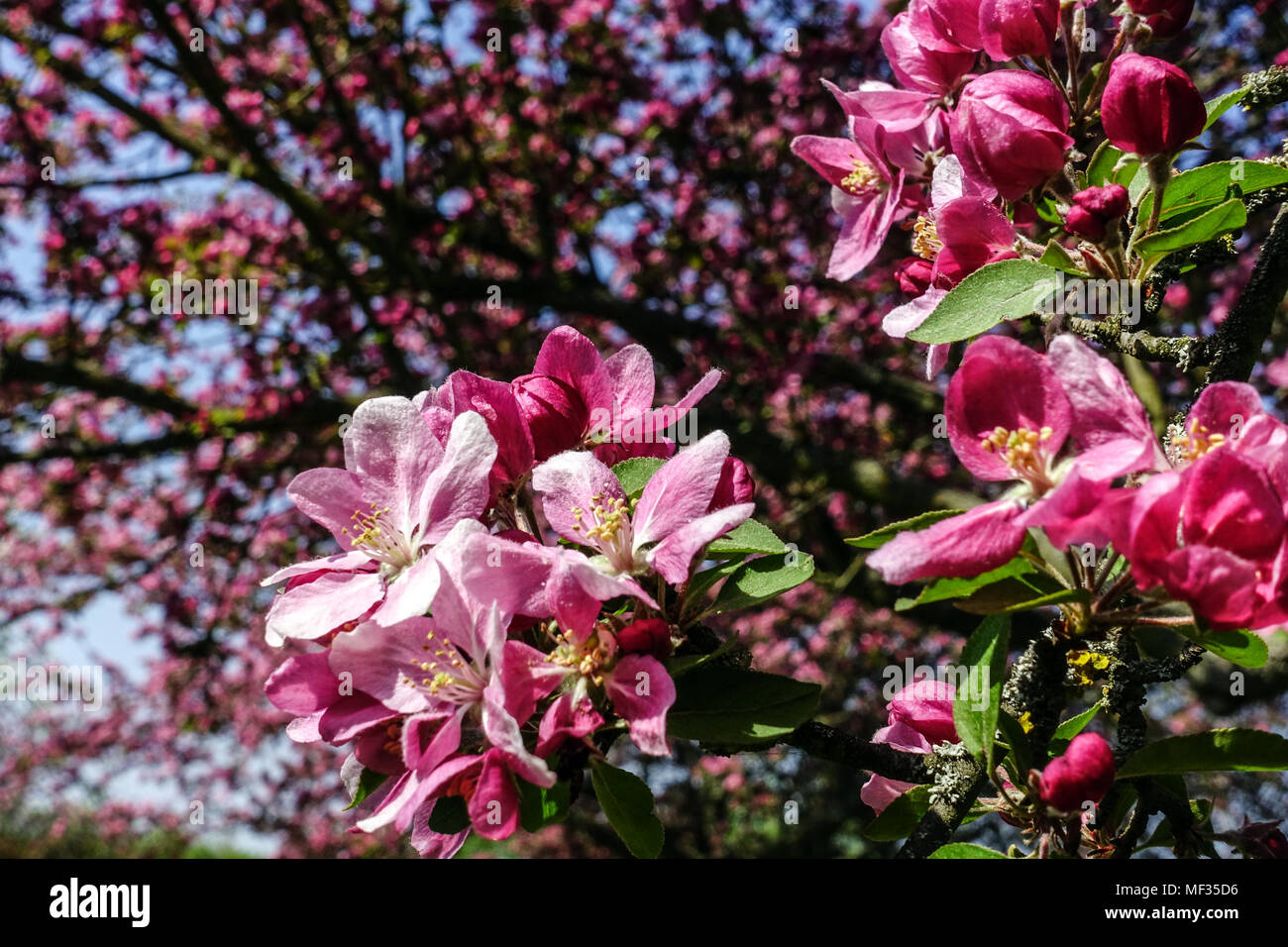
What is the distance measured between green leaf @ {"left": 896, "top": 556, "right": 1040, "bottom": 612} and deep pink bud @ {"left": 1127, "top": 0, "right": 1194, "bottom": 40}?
0.75 meters

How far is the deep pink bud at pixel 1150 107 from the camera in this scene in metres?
1.03

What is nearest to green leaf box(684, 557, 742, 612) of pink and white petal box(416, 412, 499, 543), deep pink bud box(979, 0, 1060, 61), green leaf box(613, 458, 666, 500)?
green leaf box(613, 458, 666, 500)

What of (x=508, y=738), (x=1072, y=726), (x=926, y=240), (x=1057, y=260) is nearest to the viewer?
(x=508, y=738)

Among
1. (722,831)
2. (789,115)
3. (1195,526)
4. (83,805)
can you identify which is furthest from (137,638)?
(1195,526)

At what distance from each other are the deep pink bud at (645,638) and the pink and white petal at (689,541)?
0.15ft

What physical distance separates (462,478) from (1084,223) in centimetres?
68

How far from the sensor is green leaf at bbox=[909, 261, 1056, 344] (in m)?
1.02

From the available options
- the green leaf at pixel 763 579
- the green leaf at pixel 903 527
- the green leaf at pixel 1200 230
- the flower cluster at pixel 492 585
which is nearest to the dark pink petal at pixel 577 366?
the flower cluster at pixel 492 585

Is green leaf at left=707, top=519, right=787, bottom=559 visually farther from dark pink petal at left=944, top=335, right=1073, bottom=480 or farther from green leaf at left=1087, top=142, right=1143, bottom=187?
green leaf at left=1087, top=142, right=1143, bottom=187

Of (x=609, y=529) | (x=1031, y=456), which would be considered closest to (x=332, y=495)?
(x=609, y=529)

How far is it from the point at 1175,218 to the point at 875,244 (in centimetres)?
37

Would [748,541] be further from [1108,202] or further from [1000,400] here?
[1108,202]

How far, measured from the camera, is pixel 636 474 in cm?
109

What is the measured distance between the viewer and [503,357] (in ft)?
16.7
